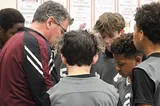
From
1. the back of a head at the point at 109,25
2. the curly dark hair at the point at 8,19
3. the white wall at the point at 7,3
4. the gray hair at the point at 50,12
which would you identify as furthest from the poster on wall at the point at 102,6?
the gray hair at the point at 50,12

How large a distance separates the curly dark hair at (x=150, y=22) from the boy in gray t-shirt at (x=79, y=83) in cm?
24

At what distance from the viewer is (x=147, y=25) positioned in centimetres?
135

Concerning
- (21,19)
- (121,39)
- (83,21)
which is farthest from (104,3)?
(121,39)

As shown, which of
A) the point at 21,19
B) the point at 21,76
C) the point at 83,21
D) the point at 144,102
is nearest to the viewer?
the point at 144,102

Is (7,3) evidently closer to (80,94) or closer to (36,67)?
(36,67)

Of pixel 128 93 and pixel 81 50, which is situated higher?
pixel 81 50

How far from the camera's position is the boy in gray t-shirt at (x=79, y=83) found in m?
1.36

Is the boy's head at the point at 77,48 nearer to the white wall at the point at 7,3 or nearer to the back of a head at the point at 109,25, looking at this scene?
the back of a head at the point at 109,25

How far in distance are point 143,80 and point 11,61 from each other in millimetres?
743

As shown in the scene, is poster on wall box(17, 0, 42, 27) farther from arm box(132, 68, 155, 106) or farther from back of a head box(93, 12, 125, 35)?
arm box(132, 68, 155, 106)

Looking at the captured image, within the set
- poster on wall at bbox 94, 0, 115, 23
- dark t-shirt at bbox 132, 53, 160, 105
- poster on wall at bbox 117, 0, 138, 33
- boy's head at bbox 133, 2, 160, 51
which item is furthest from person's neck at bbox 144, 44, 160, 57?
poster on wall at bbox 117, 0, 138, 33

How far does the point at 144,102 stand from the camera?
4.17 ft

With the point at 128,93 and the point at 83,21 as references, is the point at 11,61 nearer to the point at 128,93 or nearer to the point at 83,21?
the point at 128,93

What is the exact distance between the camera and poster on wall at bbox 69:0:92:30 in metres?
3.23
